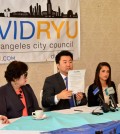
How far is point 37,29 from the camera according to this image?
177 inches

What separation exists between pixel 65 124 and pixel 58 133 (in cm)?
37

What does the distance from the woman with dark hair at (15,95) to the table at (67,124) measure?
29cm

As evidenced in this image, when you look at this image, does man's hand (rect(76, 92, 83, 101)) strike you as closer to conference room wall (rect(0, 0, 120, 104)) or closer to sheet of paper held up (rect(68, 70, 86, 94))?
sheet of paper held up (rect(68, 70, 86, 94))

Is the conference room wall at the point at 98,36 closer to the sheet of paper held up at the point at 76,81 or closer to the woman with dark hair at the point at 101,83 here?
the woman with dark hair at the point at 101,83

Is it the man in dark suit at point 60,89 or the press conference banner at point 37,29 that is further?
the press conference banner at point 37,29

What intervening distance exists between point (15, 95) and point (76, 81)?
2.07 feet

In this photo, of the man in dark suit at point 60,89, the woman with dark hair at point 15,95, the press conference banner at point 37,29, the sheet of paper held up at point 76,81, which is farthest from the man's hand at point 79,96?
the press conference banner at point 37,29

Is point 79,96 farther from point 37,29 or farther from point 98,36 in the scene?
point 98,36

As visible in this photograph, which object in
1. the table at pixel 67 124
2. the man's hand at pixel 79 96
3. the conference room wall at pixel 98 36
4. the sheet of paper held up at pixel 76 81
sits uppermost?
the conference room wall at pixel 98 36

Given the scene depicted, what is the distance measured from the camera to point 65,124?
2561mm

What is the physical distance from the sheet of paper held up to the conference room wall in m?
1.60

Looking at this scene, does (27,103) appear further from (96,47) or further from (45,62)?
(96,47)

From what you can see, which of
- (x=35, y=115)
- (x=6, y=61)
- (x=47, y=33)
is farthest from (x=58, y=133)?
(x=47, y=33)

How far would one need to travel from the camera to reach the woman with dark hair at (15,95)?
3018 mm
